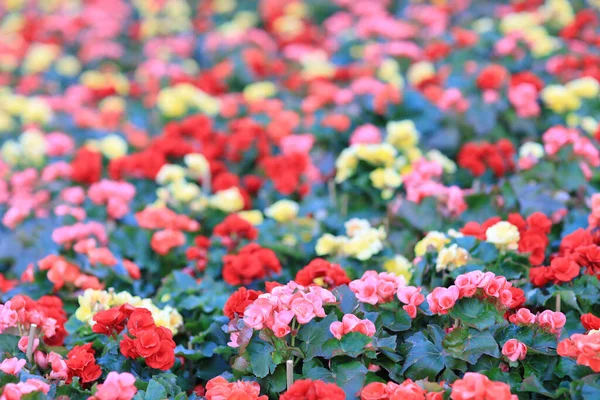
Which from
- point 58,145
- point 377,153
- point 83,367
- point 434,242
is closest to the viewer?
point 83,367

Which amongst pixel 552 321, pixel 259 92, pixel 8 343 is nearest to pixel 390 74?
pixel 259 92

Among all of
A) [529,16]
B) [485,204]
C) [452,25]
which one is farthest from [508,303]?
[452,25]

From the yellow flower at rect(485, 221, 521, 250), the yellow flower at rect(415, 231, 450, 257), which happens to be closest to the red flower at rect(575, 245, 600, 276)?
the yellow flower at rect(485, 221, 521, 250)

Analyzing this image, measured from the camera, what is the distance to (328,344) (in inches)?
75.2

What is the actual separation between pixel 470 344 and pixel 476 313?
0.26 feet

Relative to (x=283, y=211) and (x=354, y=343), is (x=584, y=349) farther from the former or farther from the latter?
(x=283, y=211)

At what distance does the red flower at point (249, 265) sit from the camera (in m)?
2.53

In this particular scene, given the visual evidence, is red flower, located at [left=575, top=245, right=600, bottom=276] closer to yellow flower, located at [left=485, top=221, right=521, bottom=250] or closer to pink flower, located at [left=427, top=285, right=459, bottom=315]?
yellow flower, located at [left=485, top=221, right=521, bottom=250]

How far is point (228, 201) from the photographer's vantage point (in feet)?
10.2

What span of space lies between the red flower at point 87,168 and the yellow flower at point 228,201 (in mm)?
640

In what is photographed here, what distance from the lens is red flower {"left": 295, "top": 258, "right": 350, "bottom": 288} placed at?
2.26 meters

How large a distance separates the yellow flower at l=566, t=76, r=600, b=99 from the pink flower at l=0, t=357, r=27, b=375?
2.65m

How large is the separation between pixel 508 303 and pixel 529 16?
9.63 feet

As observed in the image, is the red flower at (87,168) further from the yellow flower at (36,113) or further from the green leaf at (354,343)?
the green leaf at (354,343)
